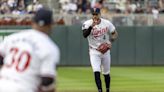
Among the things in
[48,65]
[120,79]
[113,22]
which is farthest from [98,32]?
[113,22]

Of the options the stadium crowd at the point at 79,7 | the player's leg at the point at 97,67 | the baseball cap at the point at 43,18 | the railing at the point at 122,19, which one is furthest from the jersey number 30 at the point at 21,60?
the railing at the point at 122,19

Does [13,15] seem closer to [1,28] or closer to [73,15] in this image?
[1,28]

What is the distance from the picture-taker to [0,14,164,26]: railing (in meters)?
23.7

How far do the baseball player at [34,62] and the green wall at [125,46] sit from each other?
17833 mm

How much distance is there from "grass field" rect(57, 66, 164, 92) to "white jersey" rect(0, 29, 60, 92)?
32.6 ft

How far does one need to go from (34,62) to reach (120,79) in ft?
43.5

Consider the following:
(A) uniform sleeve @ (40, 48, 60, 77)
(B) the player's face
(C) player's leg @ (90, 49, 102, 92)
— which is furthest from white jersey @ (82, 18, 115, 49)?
(A) uniform sleeve @ (40, 48, 60, 77)

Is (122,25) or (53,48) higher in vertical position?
(53,48)

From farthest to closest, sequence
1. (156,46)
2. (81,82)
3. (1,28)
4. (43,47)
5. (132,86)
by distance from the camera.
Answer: (156,46) → (1,28) → (81,82) → (132,86) → (43,47)

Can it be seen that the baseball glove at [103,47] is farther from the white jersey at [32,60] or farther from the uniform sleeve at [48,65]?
the uniform sleeve at [48,65]

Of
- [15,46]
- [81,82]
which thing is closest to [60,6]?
[81,82]

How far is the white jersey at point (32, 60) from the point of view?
560cm

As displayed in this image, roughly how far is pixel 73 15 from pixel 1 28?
293 cm

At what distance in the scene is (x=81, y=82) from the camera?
17.8m
